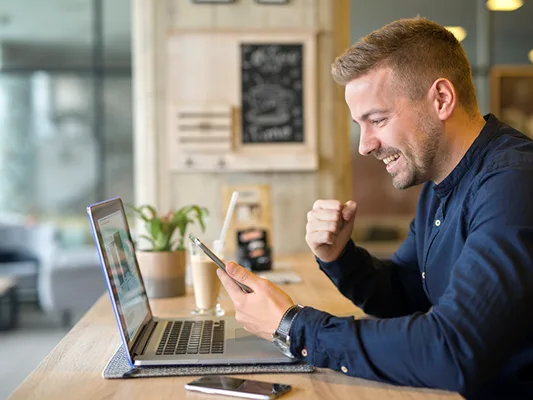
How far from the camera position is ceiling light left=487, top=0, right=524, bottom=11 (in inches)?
235

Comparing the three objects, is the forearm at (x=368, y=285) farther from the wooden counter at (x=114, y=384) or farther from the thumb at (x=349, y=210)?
the wooden counter at (x=114, y=384)

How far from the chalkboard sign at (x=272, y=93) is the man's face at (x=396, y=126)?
1.75m

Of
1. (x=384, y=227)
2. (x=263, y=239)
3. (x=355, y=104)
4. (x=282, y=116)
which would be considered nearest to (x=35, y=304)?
(x=384, y=227)

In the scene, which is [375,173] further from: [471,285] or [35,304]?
[471,285]

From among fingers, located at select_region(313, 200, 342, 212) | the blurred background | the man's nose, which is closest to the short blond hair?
the man's nose

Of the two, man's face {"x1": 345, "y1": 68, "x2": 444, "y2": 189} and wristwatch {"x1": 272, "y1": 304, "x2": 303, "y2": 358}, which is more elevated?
man's face {"x1": 345, "y1": 68, "x2": 444, "y2": 189}

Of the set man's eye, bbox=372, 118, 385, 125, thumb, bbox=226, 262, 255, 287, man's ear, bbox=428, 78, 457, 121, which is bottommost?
thumb, bbox=226, 262, 255, 287

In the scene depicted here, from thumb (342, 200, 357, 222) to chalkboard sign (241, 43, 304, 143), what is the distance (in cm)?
168

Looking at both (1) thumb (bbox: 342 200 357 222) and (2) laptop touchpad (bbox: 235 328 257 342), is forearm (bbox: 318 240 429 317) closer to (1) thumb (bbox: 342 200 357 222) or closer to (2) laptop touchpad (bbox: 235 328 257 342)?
(1) thumb (bbox: 342 200 357 222)

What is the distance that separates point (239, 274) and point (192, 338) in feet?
0.75

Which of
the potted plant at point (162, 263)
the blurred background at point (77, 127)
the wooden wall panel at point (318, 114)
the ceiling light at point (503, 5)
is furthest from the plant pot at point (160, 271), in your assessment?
the ceiling light at point (503, 5)

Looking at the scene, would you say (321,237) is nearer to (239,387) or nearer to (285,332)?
(285,332)

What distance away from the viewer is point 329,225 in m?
1.57

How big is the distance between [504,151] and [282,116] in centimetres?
197
